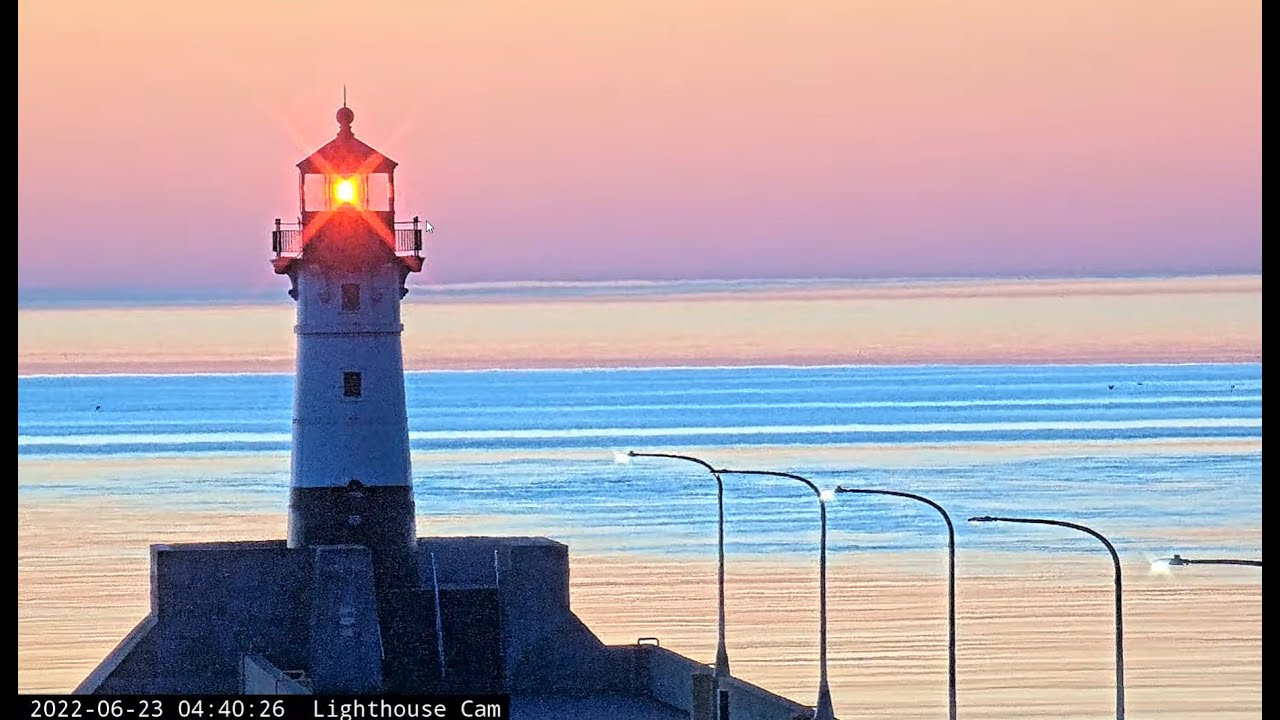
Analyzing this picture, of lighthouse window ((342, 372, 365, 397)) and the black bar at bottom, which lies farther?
lighthouse window ((342, 372, 365, 397))

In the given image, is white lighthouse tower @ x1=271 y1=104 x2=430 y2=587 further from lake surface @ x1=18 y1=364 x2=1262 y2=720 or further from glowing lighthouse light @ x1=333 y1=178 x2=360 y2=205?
lake surface @ x1=18 y1=364 x2=1262 y2=720

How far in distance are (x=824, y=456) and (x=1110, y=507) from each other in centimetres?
3093

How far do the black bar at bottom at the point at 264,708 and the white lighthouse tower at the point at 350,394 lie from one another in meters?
8.15

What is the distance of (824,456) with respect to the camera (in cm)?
12500

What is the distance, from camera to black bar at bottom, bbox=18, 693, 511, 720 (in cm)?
2255

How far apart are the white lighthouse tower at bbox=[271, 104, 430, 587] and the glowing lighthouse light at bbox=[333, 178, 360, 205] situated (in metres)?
0.34

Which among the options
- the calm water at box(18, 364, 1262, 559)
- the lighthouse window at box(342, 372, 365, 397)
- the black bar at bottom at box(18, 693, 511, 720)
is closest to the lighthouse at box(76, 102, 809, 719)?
the lighthouse window at box(342, 372, 365, 397)

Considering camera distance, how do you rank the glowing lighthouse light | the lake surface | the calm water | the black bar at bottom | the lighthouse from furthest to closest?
the calm water < the lake surface < the glowing lighthouse light < the lighthouse < the black bar at bottom

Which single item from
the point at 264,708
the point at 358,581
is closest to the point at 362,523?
the point at 358,581

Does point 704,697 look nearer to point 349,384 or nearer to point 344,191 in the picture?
point 349,384

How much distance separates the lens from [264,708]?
26656 mm
